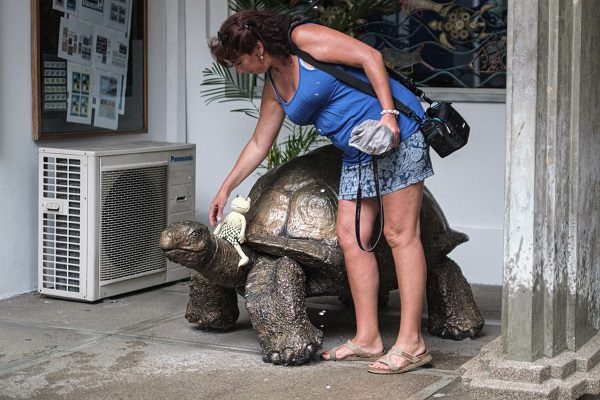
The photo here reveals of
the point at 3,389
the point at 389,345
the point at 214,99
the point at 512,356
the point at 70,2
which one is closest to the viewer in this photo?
the point at 512,356

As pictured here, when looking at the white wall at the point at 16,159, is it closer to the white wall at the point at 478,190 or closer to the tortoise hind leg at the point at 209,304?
the tortoise hind leg at the point at 209,304

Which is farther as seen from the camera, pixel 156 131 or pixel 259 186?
pixel 156 131

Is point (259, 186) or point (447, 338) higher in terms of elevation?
point (259, 186)

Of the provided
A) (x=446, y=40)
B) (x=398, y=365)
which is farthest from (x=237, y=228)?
(x=446, y=40)

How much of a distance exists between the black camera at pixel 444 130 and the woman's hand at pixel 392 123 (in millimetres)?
206

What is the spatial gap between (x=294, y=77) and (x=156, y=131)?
313 centimetres

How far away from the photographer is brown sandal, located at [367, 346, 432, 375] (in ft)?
17.7

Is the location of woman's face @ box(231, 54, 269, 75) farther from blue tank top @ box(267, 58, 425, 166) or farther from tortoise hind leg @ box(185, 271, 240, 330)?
tortoise hind leg @ box(185, 271, 240, 330)

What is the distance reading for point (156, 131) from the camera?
8.37 m

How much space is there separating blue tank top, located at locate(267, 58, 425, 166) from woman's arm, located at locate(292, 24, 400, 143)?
0.26ft

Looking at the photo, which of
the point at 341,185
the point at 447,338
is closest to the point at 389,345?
the point at 447,338

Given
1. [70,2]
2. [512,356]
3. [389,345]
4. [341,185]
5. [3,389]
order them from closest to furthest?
[512,356], [3,389], [341,185], [389,345], [70,2]

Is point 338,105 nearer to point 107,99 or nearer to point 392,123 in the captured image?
point 392,123

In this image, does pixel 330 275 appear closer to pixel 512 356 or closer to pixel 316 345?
pixel 316 345
